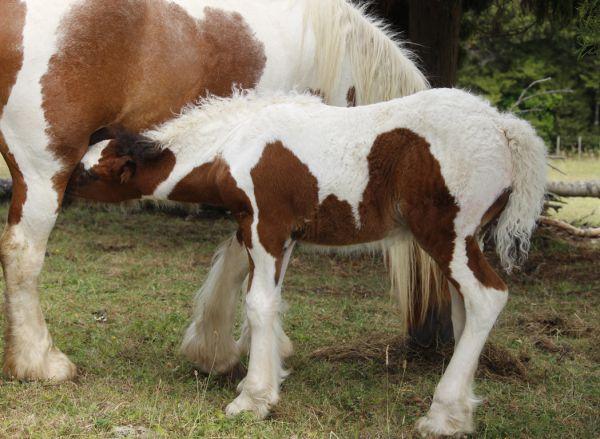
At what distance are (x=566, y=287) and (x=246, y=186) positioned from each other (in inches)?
167

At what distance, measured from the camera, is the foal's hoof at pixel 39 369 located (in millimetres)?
4445

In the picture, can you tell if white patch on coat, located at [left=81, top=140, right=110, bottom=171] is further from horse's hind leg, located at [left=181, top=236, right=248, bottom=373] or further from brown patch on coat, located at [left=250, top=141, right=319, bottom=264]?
horse's hind leg, located at [left=181, top=236, right=248, bottom=373]

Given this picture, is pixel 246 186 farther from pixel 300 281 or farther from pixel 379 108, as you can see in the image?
pixel 300 281

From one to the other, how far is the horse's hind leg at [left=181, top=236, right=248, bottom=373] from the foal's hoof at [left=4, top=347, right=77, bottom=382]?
0.69m

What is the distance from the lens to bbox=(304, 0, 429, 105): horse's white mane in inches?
192

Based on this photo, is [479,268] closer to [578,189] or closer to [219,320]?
[219,320]

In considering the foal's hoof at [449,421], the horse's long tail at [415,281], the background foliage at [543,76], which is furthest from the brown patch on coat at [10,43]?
the background foliage at [543,76]

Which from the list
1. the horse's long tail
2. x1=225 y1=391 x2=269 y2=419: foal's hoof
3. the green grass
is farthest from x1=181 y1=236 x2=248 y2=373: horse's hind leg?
the horse's long tail

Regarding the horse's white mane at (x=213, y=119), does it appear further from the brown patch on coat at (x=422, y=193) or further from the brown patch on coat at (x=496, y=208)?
the brown patch on coat at (x=496, y=208)

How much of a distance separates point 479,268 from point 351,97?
5.35 ft

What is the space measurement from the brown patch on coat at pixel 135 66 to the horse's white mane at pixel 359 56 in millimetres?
397

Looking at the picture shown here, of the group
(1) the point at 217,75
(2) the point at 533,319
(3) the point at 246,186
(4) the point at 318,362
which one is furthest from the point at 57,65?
(2) the point at 533,319

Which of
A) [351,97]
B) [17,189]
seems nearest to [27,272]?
[17,189]

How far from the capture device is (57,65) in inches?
169
